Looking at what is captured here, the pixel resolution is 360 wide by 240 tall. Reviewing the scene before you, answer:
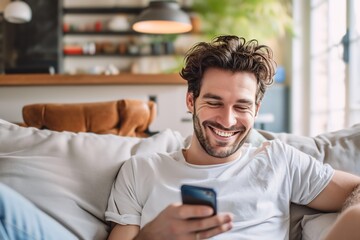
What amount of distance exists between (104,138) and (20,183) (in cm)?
32

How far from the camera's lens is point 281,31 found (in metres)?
3.95

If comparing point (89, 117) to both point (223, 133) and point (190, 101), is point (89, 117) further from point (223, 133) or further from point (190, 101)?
point (223, 133)

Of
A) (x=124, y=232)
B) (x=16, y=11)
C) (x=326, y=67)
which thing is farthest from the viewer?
(x=16, y=11)

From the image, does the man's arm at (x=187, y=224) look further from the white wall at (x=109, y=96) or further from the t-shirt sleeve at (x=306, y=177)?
the white wall at (x=109, y=96)

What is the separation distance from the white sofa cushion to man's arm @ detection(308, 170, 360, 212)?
57 cm

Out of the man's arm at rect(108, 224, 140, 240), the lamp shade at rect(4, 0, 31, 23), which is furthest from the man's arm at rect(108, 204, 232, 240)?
the lamp shade at rect(4, 0, 31, 23)

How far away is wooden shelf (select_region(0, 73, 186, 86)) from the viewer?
2.61 meters

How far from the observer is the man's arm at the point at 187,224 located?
2.58 feet

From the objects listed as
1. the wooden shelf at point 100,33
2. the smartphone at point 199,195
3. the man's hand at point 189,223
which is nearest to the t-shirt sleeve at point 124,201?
the man's hand at point 189,223

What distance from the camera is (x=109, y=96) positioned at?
8.95 ft

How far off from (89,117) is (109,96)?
0.92 metres

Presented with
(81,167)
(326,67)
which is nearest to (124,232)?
(81,167)

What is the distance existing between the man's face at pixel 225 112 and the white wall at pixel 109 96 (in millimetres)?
1384

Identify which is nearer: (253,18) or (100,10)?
(253,18)
